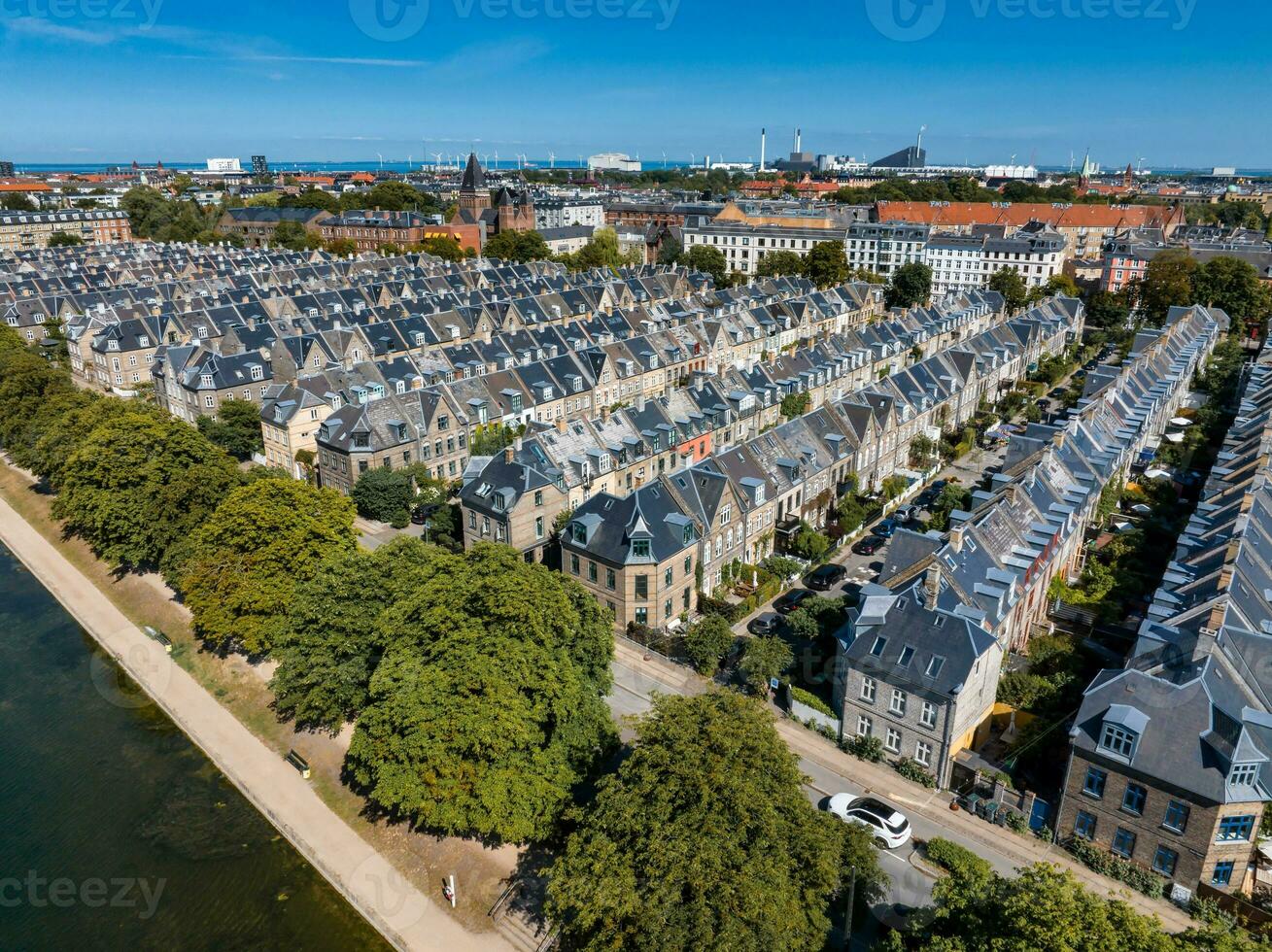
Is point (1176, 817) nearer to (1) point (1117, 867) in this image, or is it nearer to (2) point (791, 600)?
(1) point (1117, 867)

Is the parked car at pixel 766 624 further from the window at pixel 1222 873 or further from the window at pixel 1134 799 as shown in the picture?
the window at pixel 1222 873

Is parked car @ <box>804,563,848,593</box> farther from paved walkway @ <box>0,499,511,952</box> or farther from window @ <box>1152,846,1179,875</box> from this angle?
paved walkway @ <box>0,499,511,952</box>

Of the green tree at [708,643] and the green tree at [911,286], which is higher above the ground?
the green tree at [911,286]

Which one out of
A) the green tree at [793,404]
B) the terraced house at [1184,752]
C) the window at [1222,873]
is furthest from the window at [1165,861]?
the green tree at [793,404]

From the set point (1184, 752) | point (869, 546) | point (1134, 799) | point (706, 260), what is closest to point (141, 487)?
point (869, 546)

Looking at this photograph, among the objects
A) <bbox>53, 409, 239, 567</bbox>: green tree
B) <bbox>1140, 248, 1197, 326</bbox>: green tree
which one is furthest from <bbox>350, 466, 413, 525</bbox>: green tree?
<bbox>1140, 248, 1197, 326</bbox>: green tree

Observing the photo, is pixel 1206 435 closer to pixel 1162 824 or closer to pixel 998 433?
pixel 998 433
